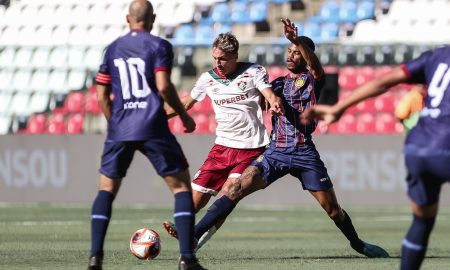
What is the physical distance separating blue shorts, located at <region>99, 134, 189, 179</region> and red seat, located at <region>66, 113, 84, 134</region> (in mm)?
16210

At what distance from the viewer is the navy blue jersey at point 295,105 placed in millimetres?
11531

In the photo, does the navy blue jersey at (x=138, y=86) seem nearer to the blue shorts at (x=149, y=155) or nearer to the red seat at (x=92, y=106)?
the blue shorts at (x=149, y=155)

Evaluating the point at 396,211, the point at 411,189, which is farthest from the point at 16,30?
the point at 411,189

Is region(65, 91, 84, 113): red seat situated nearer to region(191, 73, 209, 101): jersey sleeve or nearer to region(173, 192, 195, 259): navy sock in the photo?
region(191, 73, 209, 101): jersey sleeve

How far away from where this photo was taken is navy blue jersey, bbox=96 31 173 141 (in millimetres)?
8961

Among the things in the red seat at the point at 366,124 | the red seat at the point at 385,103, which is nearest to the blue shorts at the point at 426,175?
the red seat at the point at 366,124

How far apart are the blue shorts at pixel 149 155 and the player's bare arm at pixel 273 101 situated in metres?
1.73

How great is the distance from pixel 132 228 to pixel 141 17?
25.0 feet

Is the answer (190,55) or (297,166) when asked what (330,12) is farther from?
(297,166)

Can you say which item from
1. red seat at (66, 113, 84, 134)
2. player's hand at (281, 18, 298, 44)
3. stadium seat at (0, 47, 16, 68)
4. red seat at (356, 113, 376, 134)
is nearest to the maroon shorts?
player's hand at (281, 18, 298, 44)

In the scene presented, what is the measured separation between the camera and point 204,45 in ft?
86.8

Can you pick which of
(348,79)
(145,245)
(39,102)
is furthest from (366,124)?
(145,245)

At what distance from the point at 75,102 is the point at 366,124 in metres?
6.76

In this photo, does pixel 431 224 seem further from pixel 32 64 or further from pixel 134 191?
pixel 32 64
